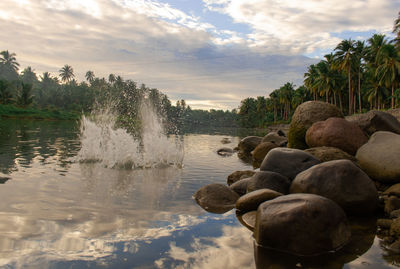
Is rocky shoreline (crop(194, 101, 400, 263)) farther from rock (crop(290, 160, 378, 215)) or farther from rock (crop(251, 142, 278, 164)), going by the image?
rock (crop(251, 142, 278, 164))

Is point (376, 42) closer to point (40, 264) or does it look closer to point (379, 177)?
point (379, 177)

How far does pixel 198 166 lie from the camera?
528 inches

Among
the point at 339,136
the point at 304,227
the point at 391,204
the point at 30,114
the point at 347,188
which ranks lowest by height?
the point at 391,204

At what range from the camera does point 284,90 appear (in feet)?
294

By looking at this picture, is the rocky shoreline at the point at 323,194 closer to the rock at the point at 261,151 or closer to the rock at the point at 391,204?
the rock at the point at 391,204

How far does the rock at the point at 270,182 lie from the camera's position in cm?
759

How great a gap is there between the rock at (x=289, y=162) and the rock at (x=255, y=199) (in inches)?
76.9

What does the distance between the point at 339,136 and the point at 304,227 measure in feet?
22.4

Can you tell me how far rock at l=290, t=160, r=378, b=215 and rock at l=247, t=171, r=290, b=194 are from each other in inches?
38.1

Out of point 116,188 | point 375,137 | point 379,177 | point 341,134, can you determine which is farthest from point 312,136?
point 116,188

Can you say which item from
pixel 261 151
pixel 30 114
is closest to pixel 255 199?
pixel 261 151

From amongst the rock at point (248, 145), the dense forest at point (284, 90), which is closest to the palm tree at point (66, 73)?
the dense forest at point (284, 90)

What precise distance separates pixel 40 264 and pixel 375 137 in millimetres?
9468

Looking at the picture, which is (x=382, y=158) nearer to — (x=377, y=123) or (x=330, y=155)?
(x=330, y=155)
